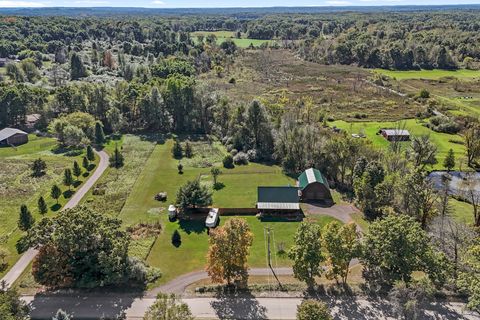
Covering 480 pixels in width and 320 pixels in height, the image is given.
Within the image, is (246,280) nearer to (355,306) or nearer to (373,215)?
(355,306)

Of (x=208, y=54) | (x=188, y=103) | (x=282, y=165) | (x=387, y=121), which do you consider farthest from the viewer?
(x=208, y=54)

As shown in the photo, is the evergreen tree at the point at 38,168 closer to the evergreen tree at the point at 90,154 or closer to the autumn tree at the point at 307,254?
the evergreen tree at the point at 90,154

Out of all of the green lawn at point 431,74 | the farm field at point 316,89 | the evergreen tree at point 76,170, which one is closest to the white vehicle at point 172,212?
the evergreen tree at point 76,170

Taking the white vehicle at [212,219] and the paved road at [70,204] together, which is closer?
the paved road at [70,204]

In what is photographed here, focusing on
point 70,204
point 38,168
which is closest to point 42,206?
point 70,204

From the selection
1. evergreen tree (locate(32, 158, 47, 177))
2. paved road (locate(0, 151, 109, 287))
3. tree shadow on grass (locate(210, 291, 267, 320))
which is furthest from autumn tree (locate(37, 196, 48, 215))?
tree shadow on grass (locate(210, 291, 267, 320))

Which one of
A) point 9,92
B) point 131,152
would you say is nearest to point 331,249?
point 131,152

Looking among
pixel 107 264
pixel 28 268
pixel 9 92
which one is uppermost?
pixel 9 92
